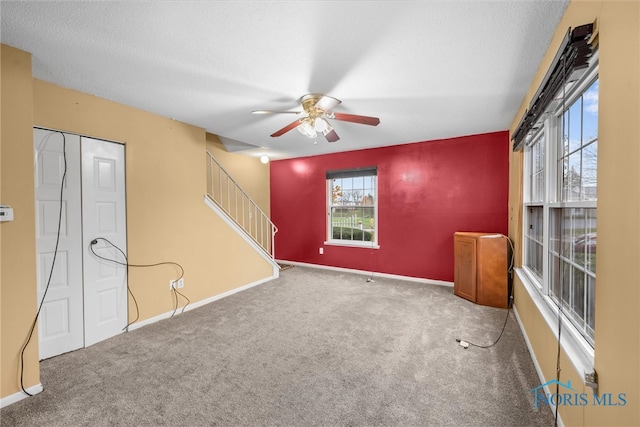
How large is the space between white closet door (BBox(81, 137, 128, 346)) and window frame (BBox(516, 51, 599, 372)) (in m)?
3.68

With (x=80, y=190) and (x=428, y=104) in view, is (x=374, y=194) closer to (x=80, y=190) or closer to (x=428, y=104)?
(x=428, y=104)

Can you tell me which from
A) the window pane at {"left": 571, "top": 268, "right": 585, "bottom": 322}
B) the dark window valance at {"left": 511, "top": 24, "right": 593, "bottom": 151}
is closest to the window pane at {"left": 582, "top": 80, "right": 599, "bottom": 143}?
the dark window valance at {"left": 511, "top": 24, "right": 593, "bottom": 151}

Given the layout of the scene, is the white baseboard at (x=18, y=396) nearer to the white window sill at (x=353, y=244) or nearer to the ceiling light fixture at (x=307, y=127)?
the ceiling light fixture at (x=307, y=127)

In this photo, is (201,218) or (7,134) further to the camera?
(201,218)

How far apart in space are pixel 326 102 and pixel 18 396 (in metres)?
3.15

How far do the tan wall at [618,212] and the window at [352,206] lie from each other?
146 inches

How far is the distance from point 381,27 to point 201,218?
3.06m

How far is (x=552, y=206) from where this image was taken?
196cm

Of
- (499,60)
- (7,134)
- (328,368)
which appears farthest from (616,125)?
(7,134)

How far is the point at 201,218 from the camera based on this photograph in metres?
3.55

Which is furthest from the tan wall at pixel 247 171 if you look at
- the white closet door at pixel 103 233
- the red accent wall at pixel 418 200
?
the white closet door at pixel 103 233

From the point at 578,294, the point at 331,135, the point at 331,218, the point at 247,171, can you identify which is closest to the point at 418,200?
the point at 331,218

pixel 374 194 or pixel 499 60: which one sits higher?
pixel 499 60

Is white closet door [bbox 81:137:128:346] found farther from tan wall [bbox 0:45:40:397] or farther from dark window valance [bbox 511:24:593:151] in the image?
dark window valance [bbox 511:24:593:151]
